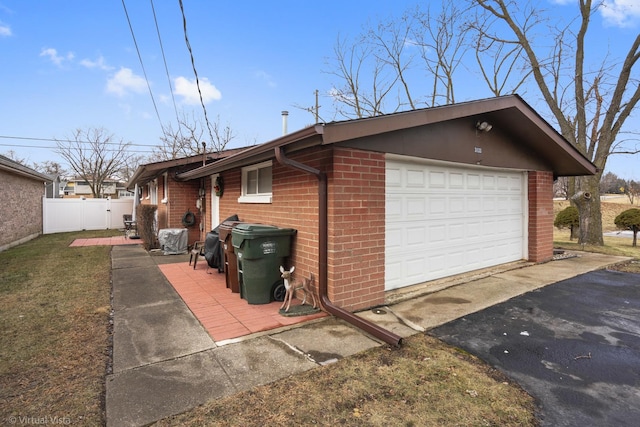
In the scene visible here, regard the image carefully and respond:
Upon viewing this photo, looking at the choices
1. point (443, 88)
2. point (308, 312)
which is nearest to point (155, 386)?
point (308, 312)

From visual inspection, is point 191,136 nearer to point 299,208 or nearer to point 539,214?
point 299,208

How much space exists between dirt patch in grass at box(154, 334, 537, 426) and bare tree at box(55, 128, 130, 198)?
3793cm

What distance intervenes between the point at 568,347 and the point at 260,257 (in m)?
3.79

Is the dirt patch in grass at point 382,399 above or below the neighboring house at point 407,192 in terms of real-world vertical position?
below

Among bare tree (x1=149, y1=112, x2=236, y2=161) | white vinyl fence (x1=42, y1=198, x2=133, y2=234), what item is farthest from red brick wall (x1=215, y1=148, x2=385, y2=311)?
bare tree (x1=149, y1=112, x2=236, y2=161)

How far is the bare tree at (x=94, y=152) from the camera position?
3310cm

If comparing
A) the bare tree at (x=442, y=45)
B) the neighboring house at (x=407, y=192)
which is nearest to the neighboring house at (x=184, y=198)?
the neighboring house at (x=407, y=192)

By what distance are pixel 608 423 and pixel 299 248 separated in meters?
3.71

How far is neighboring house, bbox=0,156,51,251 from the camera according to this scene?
10.8m

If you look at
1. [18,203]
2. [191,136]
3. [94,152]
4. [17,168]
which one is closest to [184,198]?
[17,168]

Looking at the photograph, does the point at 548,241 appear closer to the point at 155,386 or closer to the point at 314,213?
the point at 314,213

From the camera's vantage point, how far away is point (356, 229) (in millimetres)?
4559

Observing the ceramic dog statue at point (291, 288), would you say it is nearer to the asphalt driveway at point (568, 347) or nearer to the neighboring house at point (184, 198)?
the asphalt driveway at point (568, 347)

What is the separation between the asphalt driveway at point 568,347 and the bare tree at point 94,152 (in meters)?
38.4
